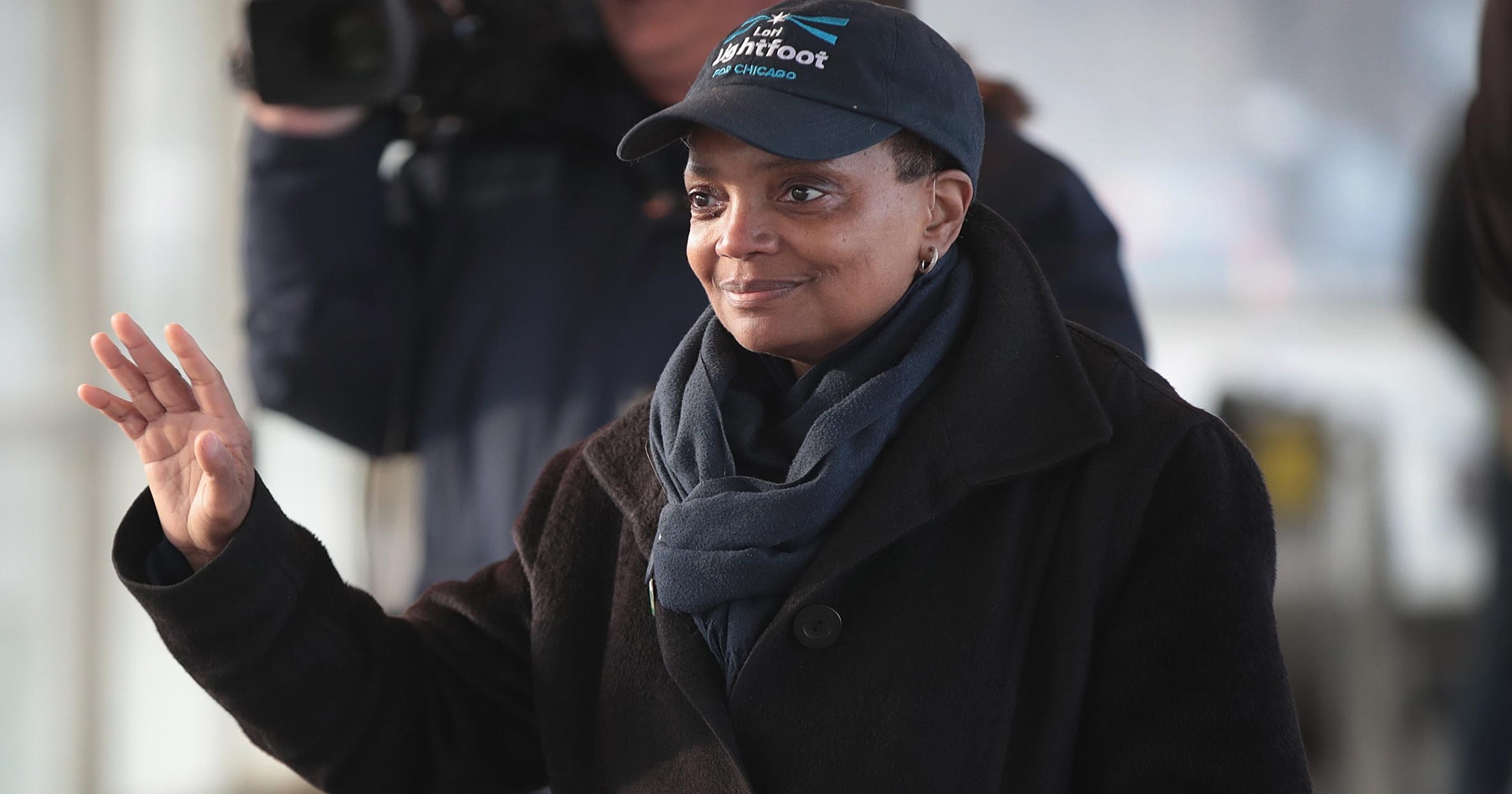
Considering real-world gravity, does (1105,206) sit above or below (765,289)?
below

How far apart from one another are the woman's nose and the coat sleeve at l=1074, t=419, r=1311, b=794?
10.3 inches

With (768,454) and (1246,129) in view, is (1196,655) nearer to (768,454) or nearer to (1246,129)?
(768,454)

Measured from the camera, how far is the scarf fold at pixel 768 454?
2.73 ft

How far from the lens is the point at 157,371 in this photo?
3.01ft

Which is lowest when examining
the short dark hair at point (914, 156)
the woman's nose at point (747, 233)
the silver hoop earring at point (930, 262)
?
the silver hoop earring at point (930, 262)

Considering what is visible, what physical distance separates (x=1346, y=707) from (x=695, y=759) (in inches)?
89.1

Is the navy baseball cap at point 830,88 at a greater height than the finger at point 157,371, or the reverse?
the navy baseball cap at point 830,88

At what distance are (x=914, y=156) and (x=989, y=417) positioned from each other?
0.51 feet

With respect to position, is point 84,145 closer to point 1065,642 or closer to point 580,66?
point 580,66

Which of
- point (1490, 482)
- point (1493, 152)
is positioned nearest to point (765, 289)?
point (1493, 152)

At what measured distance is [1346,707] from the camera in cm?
279

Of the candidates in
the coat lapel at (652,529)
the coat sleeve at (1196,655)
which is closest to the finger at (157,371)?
the coat lapel at (652,529)

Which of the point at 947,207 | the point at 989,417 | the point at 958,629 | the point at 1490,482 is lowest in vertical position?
the point at 1490,482

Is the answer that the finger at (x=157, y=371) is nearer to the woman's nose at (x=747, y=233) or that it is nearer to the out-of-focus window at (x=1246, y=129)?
the woman's nose at (x=747, y=233)
